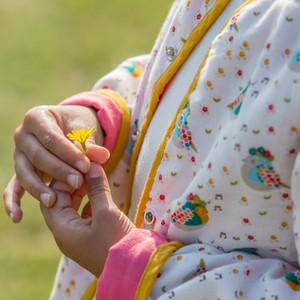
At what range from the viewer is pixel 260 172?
1.14 meters

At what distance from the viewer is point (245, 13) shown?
1.21m

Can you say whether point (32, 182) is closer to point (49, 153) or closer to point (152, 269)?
point (49, 153)

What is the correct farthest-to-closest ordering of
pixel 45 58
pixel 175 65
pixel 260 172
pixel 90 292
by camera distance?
1. pixel 45 58
2. pixel 90 292
3. pixel 175 65
4. pixel 260 172

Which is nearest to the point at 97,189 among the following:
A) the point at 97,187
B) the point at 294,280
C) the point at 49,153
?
the point at 97,187

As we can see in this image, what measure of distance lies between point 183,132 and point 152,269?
0.21m

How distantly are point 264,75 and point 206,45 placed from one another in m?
0.23

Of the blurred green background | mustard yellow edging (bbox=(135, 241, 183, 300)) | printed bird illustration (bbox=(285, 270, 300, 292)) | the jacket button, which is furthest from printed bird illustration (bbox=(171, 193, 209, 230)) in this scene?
the blurred green background

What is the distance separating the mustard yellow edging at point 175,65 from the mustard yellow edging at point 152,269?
10.9 inches

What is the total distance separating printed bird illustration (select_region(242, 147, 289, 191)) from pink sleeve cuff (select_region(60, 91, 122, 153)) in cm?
43

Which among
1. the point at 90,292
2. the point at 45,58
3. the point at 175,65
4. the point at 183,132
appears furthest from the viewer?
the point at 45,58

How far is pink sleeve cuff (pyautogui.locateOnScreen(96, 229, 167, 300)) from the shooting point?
1.21 m

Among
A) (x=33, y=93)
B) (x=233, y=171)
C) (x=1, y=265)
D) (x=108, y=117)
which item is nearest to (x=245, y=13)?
(x=233, y=171)

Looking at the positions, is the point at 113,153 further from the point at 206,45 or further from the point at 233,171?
the point at 233,171

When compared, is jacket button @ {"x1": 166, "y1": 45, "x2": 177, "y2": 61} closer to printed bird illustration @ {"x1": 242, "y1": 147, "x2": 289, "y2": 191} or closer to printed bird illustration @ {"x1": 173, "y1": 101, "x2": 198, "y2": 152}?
printed bird illustration @ {"x1": 173, "y1": 101, "x2": 198, "y2": 152}
